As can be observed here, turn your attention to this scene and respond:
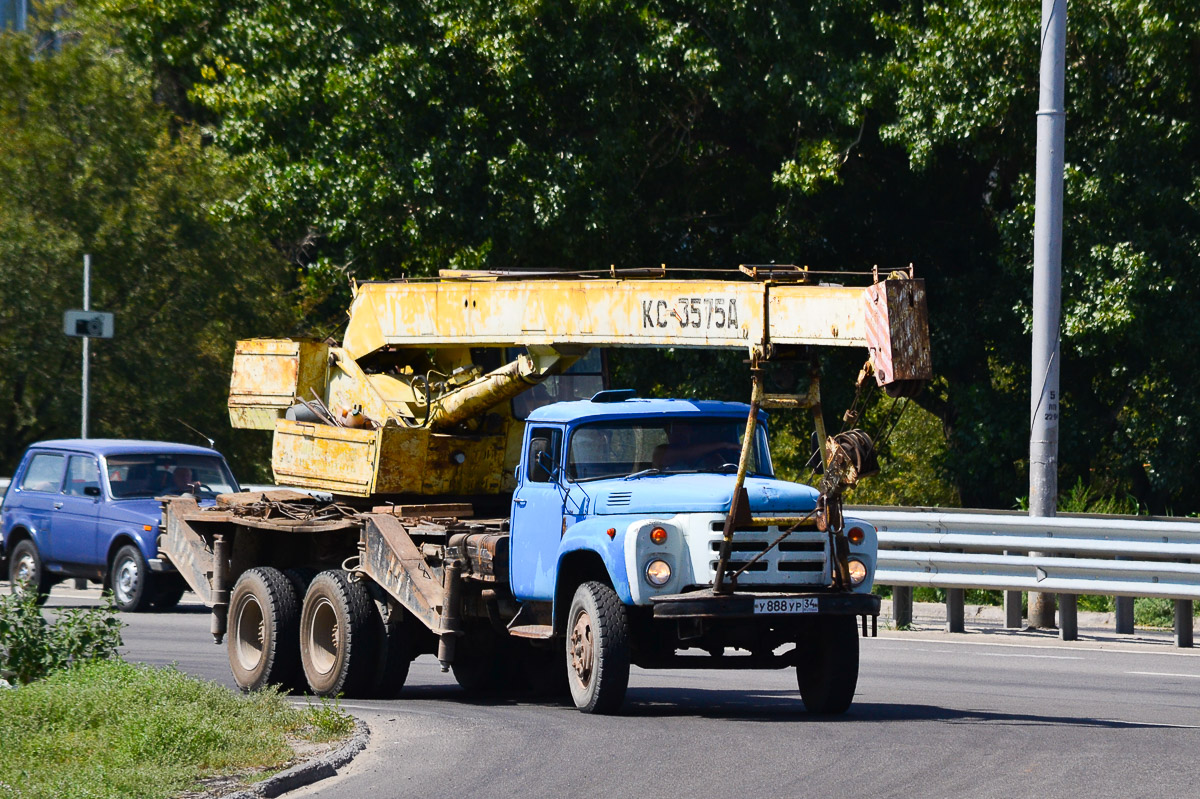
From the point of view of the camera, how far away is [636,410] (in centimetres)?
1195

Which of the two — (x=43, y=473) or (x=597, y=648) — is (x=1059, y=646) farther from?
(x=43, y=473)

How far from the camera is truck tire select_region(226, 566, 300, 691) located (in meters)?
13.4

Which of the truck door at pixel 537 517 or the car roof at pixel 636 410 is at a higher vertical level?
the car roof at pixel 636 410

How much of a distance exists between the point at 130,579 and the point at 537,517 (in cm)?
998

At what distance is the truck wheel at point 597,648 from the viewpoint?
10758 millimetres

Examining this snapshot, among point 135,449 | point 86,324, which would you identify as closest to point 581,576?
point 135,449

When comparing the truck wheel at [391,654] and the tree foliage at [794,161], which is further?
the tree foliage at [794,161]

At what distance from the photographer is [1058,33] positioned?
18016 millimetres

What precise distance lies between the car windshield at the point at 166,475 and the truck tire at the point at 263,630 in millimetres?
7080

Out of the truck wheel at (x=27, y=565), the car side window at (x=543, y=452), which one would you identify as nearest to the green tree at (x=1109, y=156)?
the car side window at (x=543, y=452)

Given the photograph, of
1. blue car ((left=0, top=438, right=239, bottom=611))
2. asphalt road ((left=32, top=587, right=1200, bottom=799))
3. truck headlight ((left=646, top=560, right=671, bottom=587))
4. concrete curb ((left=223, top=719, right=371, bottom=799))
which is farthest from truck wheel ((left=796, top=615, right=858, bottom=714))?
blue car ((left=0, top=438, right=239, bottom=611))

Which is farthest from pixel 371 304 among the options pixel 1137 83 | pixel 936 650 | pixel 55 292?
pixel 55 292

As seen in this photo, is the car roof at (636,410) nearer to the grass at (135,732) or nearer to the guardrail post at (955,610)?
the grass at (135,732)

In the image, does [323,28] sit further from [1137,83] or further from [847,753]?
[847,753]
